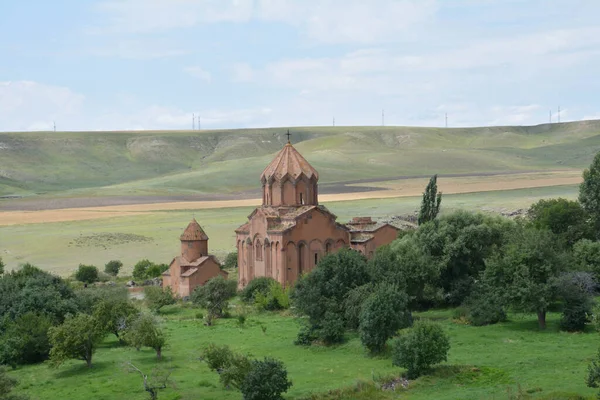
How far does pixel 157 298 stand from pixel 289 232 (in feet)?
30.9

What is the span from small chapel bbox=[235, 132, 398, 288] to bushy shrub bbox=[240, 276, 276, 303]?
3.23ft

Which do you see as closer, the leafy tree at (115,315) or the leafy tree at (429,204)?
the leafy tree at (115,315)

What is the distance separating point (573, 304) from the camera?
4031cm

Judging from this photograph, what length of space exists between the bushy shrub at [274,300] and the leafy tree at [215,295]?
73.4 inches

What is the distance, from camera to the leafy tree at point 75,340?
129ft

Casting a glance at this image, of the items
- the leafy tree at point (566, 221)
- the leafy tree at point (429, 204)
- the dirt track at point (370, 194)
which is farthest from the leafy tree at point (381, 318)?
the dirt track at point (370, 194)

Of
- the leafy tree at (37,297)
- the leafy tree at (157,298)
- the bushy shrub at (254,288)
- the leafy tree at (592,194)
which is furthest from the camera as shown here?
the leafy tree at (592,194)

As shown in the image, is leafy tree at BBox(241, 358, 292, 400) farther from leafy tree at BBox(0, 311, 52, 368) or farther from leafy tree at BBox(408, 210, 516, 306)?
leafy tree at BBox(408, 210, 516, 306)

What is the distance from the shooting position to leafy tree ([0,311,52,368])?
41928 mm

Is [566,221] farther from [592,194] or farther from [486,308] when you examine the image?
[486,308]

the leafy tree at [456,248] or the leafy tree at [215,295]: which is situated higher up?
the leafy tree at [456,248]

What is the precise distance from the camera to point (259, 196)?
142 m

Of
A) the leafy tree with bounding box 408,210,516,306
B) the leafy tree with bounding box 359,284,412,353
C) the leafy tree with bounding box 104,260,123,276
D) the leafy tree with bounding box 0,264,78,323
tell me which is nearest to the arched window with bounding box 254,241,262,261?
the leafy tree with bounding box 408,210,516,306

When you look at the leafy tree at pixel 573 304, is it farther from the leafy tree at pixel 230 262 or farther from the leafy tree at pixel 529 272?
the leafy tree at pixel 230 262
